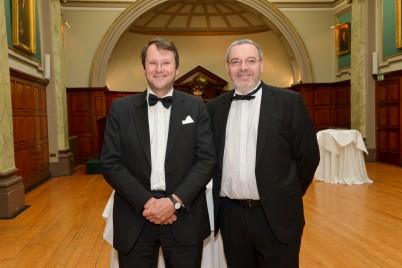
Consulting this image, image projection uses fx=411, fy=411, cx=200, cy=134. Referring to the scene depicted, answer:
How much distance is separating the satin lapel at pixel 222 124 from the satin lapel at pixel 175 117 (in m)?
0.24

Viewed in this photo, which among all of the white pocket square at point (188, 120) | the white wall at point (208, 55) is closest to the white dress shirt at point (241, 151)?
the white pocket square at point (188, 120)

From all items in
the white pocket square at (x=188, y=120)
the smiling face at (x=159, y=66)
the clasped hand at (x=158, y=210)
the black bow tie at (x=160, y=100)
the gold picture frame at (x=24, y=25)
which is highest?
the gold picture frame at (x=24, y=25)

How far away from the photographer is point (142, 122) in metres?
2.09

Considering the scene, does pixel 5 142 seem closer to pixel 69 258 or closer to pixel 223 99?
pixel 69 258

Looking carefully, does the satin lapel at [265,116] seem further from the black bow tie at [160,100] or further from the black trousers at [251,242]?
the black bow tie at [160,100]

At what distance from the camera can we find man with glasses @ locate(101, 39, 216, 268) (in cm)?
202

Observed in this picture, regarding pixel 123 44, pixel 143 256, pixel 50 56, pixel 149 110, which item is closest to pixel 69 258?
pixel 143 256

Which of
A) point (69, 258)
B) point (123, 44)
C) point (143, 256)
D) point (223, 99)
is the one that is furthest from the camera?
point (123, 44)

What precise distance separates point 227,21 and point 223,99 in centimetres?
1306

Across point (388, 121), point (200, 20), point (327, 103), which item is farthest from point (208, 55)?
point (388, 121)

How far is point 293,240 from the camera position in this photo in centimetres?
214

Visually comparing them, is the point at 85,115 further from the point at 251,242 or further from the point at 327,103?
the point at 251,242

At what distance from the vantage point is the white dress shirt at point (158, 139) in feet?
6.78

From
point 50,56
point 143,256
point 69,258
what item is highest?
point 50,56
